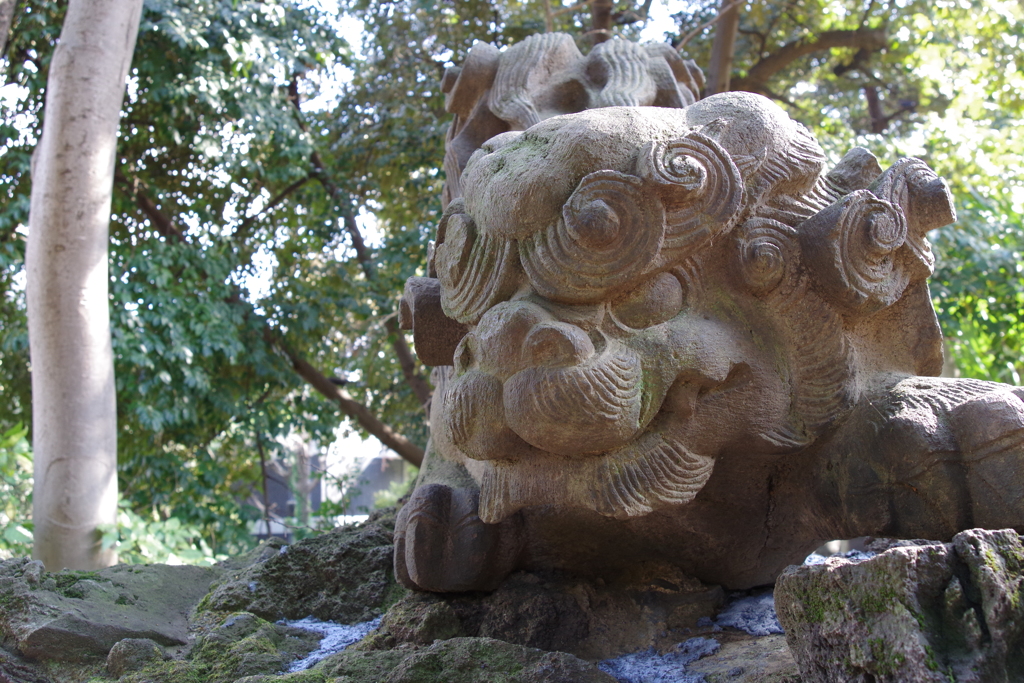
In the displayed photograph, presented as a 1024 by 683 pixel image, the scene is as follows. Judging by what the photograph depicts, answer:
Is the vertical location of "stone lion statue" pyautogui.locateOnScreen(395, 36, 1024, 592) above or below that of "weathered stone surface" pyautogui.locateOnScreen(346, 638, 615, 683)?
above

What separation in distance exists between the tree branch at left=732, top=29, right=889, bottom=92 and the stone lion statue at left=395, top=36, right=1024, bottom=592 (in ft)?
13.0

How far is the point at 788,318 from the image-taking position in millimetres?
1295

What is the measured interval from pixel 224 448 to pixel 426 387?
1170 mm

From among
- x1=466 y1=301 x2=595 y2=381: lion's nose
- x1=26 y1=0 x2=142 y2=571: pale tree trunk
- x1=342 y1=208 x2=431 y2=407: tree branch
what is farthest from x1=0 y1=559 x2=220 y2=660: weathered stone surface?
x1=342 y1=208 x2=431 y2=407: tree branch

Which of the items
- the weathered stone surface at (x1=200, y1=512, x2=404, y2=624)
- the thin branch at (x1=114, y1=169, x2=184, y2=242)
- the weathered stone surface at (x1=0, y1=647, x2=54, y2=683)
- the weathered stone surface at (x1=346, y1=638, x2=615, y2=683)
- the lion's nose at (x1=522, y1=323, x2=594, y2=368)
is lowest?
the weathered stone surface at (x1=346, y1=638, x2=615, y2=683)

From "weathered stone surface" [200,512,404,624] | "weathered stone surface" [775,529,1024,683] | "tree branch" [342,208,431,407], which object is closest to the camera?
"weathered stone surface" [775,529,1024,683]

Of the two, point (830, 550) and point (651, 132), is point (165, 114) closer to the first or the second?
point (651, 132)

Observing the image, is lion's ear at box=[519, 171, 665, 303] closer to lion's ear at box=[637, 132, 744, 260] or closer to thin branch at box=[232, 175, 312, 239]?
lion's ear at box=[637, 132, 744, 260]

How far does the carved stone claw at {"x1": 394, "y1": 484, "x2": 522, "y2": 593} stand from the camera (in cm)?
145

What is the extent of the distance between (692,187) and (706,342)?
221mm

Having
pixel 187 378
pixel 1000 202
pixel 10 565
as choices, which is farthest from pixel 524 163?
pixel 1000 202

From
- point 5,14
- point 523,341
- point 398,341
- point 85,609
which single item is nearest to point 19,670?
point 85,609

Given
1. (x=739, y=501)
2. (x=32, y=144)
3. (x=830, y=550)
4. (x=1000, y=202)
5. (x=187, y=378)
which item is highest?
(x=32, y=144)

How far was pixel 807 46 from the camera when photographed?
5.02m
